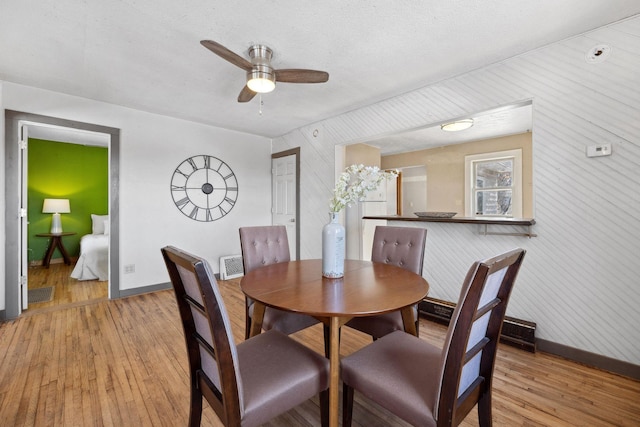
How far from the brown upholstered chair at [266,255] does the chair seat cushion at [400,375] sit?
0.60 m

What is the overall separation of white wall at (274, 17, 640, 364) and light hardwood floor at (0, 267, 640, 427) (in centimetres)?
36

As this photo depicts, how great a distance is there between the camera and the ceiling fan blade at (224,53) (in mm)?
1717

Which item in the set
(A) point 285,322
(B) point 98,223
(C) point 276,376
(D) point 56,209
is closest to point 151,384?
(A) point 285,322

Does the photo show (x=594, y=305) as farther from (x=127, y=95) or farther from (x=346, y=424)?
(x=127, y=95)

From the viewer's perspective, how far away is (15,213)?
284cm

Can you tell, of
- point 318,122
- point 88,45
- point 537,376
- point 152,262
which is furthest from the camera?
point 318,122

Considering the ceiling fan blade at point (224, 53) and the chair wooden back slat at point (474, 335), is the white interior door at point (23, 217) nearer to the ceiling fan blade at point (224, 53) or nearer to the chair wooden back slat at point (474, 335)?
the ceiling fan blade at point (224, 53)

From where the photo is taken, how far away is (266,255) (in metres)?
2.33

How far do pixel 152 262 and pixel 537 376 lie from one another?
4.24m

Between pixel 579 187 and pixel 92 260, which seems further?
pixel 92 260

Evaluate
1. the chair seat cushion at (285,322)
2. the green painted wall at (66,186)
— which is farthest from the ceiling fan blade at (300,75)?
the green painted wall at (66,186)

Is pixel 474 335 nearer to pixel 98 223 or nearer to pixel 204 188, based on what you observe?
pixel 204 188

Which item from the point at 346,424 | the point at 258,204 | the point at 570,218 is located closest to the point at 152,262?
the point at 258,204

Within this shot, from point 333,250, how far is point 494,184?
15.2ft
